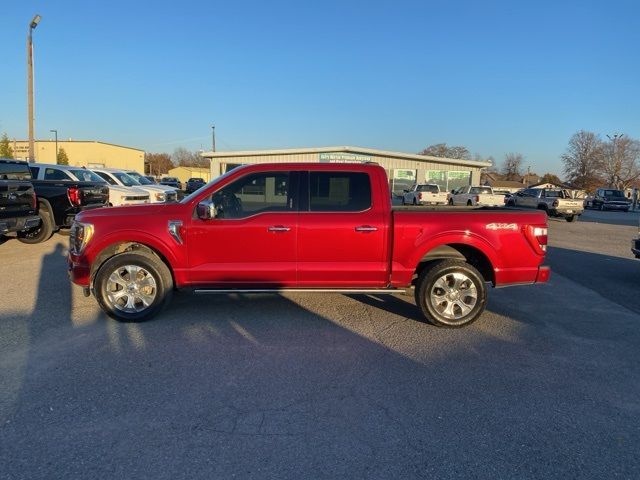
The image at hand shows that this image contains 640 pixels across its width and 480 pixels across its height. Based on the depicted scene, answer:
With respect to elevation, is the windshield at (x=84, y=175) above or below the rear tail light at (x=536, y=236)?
above

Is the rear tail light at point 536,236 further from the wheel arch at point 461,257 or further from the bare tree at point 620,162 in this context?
the bare tree at point 620,162

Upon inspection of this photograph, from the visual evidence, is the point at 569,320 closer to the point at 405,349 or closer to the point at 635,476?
the point at 405,349

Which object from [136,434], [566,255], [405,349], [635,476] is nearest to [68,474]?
[136,434]

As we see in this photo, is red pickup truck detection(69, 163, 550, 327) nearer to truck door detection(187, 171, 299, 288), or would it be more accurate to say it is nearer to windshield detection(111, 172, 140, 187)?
truck door detection(187, 171, 299, 288)

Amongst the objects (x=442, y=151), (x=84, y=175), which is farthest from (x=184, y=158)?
(x=84, y=175)

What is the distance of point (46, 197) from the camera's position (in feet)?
35.4

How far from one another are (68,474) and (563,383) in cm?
390

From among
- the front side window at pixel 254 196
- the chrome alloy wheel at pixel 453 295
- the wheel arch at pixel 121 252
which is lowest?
the chrome alloy wheel at pixel 453 295

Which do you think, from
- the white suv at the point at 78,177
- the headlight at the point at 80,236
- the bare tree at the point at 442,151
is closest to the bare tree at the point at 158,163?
the bare tree at the point at 442,151

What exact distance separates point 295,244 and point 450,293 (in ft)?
6.41

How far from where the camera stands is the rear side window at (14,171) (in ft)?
30.2

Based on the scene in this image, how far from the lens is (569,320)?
5832 mm

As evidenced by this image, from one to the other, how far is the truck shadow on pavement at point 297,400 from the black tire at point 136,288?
172 mm

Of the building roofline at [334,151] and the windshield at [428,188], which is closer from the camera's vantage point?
the windshield at [428,188]
